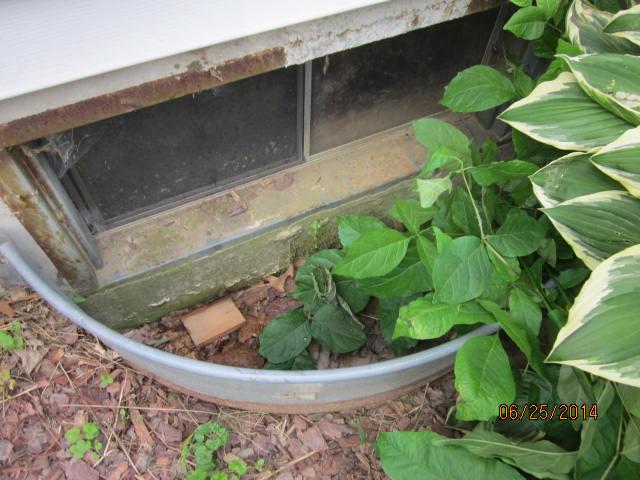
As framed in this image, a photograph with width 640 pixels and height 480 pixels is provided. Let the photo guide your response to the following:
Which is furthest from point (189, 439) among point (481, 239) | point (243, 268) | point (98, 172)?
point (481, 239)

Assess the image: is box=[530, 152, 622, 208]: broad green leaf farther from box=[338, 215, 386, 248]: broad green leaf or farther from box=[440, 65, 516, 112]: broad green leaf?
box=[338, 215, 386, 248]: broad green leaf

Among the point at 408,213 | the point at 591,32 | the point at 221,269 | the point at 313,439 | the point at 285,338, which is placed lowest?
the point at 313,439

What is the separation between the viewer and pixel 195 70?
0.84 meters

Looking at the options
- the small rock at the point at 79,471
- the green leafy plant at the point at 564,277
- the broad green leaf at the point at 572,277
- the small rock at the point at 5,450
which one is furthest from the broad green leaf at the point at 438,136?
the small rock at the point at 5,450

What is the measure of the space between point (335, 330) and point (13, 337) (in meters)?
0.82

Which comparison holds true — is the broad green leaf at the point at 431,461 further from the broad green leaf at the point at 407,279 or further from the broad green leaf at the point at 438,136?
the broad green leaf at the point at 438,136

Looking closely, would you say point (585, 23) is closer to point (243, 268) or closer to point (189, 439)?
point (243, 268)

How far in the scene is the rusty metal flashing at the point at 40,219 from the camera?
88 centimetres

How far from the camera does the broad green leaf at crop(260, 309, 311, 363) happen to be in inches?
50.6

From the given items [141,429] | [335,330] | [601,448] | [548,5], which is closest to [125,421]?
[141,429]

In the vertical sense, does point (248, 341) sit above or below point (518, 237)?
below

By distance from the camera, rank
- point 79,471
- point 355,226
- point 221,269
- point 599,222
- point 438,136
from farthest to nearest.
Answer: point 221,269 < point 79,471 < point 355,226 < point 438,136 < point 599,222

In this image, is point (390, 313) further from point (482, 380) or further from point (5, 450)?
point (5, 450)

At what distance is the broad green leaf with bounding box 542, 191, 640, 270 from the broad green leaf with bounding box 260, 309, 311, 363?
2.34 ft
